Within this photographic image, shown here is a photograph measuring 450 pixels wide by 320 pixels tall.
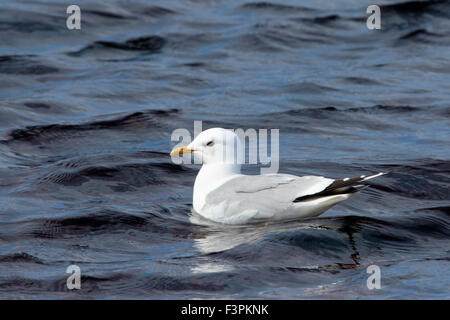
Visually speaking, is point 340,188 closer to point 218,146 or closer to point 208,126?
point 218,146

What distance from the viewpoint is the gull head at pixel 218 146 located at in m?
8.18

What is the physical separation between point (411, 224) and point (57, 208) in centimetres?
327

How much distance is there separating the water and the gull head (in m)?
0.61

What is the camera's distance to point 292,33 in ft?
54.3

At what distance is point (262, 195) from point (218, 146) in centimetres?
93

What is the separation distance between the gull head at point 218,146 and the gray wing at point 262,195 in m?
0.52

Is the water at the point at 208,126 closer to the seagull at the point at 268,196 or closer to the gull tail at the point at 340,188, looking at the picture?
the seagull at the point at 268,196

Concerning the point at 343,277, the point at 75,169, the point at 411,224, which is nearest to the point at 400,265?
the point at 343,277

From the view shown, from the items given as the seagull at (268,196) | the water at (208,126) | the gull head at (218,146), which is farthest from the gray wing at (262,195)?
the gull head at (218,146)

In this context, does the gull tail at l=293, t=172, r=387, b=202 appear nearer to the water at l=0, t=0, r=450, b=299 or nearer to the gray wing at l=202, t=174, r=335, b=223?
the gray wing at l=202, t=174, r=335, b=223

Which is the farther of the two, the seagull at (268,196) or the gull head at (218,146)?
the gull head at (218,146)

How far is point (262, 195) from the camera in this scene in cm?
748

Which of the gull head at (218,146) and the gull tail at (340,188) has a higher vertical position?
the gull head at (218,146)

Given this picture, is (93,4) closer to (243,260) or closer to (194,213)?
(194,213)
